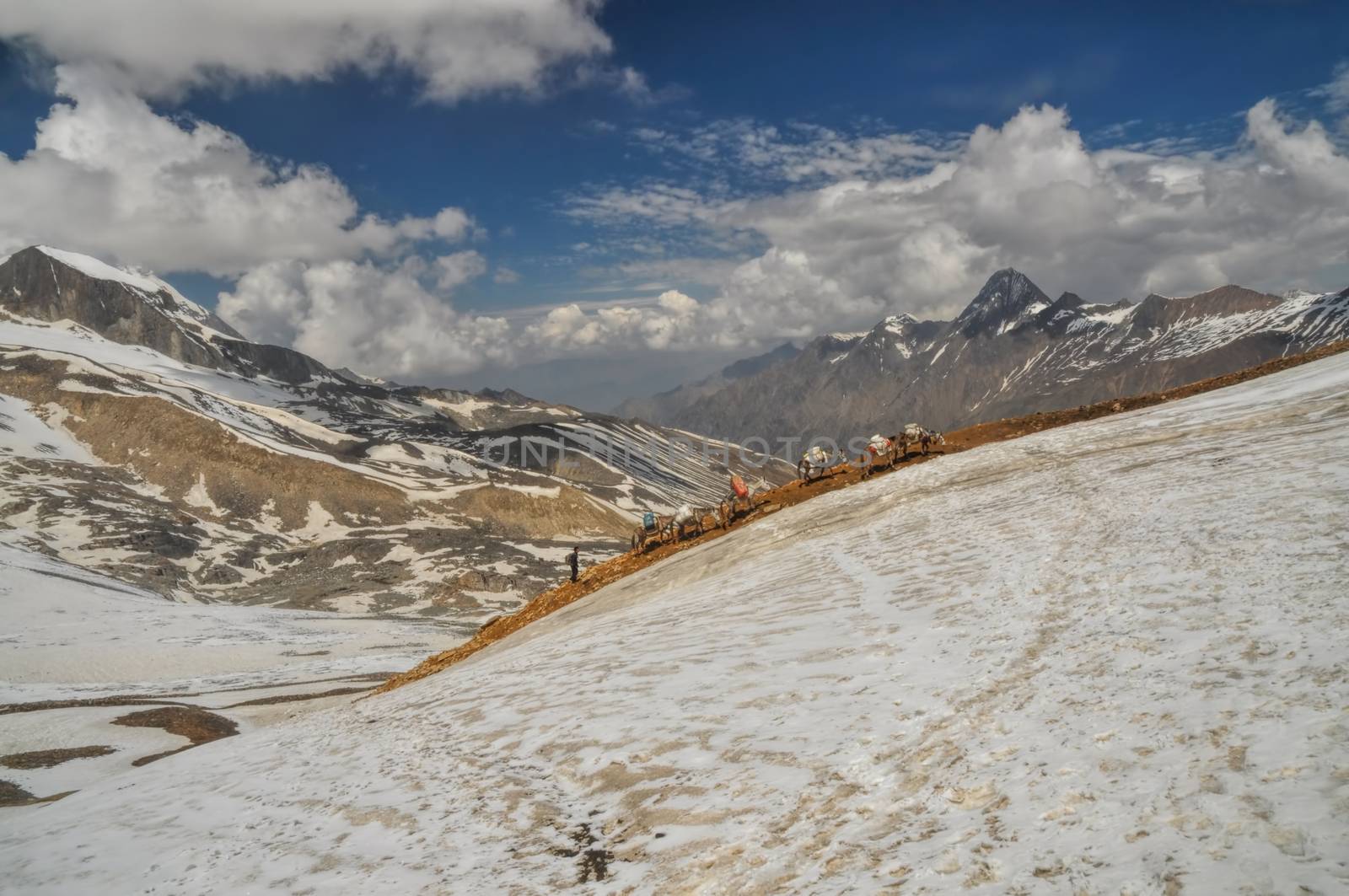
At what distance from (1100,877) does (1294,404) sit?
25358mm

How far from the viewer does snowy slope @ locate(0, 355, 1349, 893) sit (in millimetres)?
7309

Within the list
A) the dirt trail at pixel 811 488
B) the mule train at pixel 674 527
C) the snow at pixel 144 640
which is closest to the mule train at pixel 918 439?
the dirt trail at pixel 811 488

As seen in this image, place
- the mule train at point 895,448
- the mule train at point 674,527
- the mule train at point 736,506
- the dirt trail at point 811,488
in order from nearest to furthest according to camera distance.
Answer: the dirt trail at point 811,488 < the mule train at point 736,506 < the mule train at point 895,448 < the mule train at point 674,527

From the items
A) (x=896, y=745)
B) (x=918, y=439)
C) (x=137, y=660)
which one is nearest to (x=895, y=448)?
(x=918, y=439)

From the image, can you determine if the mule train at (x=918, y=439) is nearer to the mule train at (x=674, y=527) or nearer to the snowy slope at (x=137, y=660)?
the mule train at (x=674, y=527)

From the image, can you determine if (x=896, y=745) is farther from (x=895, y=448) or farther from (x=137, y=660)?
(x=137, y=660)

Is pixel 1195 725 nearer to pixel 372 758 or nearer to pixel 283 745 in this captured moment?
pixel 372 758

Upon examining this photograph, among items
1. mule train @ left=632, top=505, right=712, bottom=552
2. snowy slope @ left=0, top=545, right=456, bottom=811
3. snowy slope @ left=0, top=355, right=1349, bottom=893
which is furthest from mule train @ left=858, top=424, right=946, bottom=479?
snowy slope @ left=0, top=545, right=456, bottom=811

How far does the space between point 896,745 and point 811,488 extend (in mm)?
30633

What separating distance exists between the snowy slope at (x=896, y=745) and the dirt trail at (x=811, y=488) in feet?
42.8

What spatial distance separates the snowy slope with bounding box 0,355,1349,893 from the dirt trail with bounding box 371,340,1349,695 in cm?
1306

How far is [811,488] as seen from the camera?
132 feet

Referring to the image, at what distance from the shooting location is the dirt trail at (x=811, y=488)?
35.7m

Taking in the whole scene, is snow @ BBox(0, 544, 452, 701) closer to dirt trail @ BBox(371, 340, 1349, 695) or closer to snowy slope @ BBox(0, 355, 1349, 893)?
dirt trail @ BBox(371, 340, 1349, 695)
